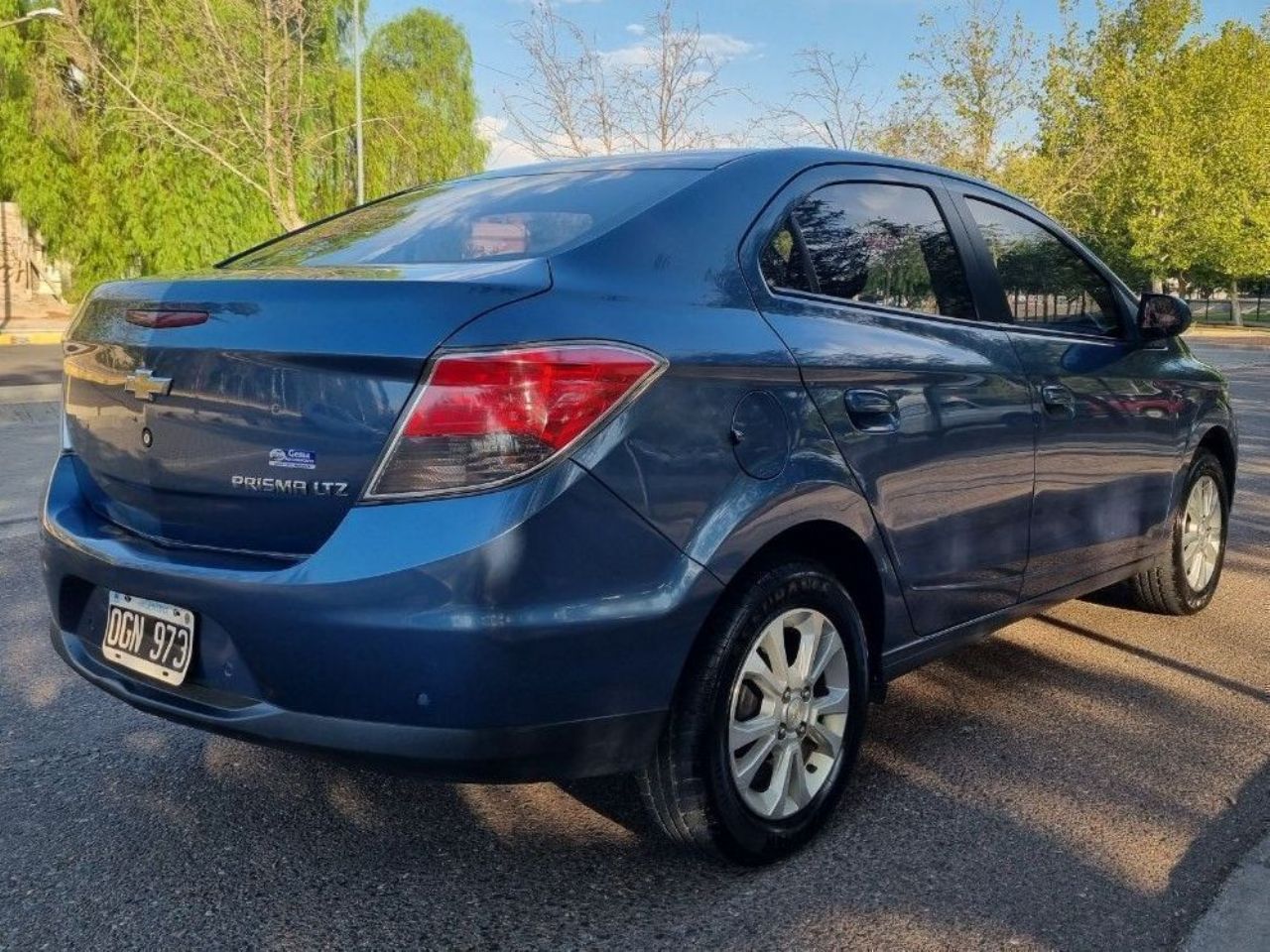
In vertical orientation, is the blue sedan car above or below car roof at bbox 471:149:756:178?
below

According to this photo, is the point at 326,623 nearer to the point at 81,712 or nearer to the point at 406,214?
the point at 406,214

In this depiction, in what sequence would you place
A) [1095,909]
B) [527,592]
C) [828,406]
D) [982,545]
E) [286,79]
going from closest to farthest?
[527,592] < [1095,909] < [828,406] < [982,545] < [286,79]

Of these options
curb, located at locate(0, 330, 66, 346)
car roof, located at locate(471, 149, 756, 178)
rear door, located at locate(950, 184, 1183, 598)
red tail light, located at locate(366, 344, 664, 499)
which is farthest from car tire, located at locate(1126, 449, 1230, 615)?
curb, located at locate(0, 330, 66, 346)

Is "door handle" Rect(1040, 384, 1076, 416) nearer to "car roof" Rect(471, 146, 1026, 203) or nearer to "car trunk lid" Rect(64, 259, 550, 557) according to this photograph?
"car roof" Rect(471, 146, 1026, 203)

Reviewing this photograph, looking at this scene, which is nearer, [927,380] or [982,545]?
[927,380]

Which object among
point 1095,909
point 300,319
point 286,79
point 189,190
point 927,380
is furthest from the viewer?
point 189,190

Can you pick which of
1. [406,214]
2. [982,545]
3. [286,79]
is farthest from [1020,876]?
[286,79]

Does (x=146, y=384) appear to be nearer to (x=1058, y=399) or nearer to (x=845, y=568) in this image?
(x=845, y=568)

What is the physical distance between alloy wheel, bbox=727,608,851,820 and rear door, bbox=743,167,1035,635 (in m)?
0.35

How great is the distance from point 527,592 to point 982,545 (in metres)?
1.67

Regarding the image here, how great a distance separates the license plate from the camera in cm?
248

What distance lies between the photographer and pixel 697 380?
2.47 m

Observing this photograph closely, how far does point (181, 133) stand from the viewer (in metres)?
19.2

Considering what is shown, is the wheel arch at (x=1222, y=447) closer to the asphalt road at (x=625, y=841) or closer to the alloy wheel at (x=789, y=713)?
the asphalt road at (x=625, y=841)
